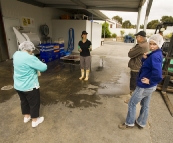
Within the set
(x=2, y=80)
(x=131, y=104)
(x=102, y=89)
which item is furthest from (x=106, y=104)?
(x=2, y=80)

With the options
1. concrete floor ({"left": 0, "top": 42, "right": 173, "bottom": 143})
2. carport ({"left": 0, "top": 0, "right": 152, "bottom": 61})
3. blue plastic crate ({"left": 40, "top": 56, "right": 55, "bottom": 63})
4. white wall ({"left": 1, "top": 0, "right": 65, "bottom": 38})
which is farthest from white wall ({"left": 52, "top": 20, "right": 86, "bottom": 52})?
concrete floor ({"left": 0, "top": 42, "right": 173, "bottom": 143})

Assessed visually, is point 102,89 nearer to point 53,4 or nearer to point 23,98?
point 23,98

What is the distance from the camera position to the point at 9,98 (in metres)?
2.96

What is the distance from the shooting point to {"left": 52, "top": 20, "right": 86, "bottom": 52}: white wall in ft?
27.5

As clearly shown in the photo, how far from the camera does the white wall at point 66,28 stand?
838 centimetres

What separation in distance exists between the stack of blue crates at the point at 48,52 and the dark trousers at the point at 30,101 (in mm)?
4162

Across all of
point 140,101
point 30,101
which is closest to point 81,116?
point 30,101

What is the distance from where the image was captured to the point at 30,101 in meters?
1.94

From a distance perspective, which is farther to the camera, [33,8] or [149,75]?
[33,8]

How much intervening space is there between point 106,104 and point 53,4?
6844mm

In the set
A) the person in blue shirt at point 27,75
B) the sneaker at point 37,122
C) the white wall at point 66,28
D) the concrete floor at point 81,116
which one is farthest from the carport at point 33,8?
the sneaker at point 37,122

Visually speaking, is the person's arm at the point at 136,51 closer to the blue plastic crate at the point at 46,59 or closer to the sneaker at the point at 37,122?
the sneaker at the point at 37,122

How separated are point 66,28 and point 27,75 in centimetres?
751

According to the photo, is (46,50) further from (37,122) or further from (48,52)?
(37,122)
